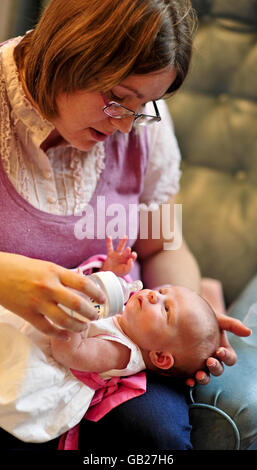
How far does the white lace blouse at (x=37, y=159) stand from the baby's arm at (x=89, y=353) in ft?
1.14

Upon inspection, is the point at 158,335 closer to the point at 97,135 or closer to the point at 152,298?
the point at 152,298

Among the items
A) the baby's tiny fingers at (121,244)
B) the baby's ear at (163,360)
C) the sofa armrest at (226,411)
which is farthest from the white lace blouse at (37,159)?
the sofa armrest at (226,411)

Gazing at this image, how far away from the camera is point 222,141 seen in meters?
1.88

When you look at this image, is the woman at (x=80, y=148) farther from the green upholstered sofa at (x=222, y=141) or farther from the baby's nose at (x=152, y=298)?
the green upholstered sofa at (x=222, y=141)

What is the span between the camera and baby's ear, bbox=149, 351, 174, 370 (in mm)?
1150

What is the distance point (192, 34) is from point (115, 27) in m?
0.25

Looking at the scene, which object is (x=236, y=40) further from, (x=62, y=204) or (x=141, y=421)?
(x=141, y=421)

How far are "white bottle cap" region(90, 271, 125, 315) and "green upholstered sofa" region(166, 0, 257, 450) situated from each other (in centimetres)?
91

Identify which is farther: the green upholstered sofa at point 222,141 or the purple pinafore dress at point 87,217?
the green upholstered sofa at point 222,141

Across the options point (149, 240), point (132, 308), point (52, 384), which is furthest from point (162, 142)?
point (52, 384)

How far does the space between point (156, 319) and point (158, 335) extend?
0.04 m

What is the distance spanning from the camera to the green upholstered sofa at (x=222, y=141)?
183 cm

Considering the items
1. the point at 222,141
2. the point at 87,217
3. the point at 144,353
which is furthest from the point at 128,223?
the point at 222,141

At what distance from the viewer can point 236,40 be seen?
72.4 inches
